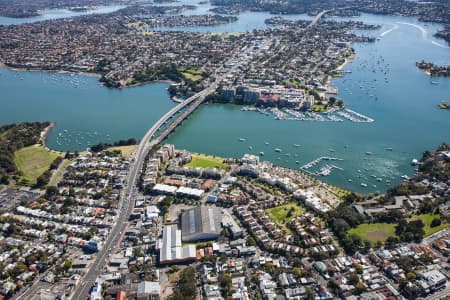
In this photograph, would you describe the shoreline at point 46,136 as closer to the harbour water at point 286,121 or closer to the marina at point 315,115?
the harbour water at point 286,121

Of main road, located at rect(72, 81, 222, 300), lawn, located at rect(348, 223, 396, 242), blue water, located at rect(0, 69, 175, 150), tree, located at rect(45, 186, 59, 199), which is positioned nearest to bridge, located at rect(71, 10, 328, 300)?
main road, located at rect(72, 81, 222, 300)

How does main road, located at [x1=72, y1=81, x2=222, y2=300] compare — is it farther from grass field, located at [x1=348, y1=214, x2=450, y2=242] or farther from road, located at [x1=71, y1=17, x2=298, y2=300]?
grass field, located at [x1=348, y1=214, x2=450, y2=242]

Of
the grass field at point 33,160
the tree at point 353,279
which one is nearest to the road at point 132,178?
the grass field at point 33,160

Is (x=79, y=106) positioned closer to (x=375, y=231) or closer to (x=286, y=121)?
(x=286, y=121)

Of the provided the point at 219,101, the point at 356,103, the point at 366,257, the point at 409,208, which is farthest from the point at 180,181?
the point at 356,103

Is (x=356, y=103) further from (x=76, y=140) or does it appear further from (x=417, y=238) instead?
(x=76, y=140)
